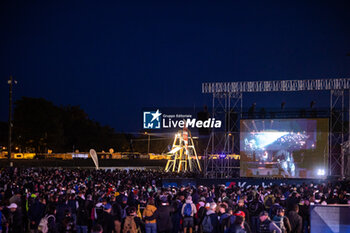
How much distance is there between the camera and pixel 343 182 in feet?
102

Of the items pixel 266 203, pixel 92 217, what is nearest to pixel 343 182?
pixel 266 203

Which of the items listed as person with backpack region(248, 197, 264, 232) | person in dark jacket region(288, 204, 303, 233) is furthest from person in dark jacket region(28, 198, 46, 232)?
person in dark jacket region(288, 204, 303, 233)

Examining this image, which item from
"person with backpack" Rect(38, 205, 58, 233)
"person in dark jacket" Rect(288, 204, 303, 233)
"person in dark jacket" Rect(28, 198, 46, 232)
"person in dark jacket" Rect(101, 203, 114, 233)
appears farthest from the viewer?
"person in dark jacket" Rect(28, 198, 46, 232)

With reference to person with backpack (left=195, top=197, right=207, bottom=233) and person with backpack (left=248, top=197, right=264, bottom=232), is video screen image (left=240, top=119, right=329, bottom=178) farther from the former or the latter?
person with backpack (left=195, top=197, right=207, bottom=233)

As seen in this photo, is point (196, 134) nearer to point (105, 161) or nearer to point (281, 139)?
point (105, 161)

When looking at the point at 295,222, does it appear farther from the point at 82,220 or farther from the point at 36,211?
the point at 36,211

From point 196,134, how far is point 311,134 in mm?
30506

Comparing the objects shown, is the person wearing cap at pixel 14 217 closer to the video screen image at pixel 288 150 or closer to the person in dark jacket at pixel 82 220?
the person in dark jacket at pixel 82 220
